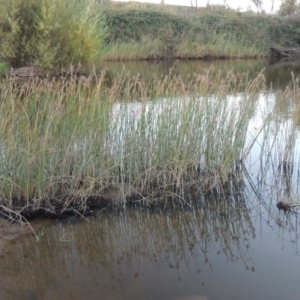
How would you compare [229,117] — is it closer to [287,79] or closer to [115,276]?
[115,276]

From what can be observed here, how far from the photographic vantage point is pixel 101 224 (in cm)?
349

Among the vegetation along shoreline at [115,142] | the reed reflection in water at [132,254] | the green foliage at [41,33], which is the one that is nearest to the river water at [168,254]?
the reed reflection in water at [132,254]

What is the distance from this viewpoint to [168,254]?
122 inches

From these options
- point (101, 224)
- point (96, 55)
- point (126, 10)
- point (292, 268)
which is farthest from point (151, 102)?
point (126, 10)

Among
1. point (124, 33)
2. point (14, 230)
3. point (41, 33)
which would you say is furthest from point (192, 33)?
point (14, 230)

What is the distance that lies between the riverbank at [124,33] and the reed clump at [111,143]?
8.37 metres

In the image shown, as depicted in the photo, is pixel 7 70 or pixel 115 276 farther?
pixel 7 70

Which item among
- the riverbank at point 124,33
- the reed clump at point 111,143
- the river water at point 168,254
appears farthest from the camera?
the riverbank at point 124,33

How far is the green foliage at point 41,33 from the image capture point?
11609 mm

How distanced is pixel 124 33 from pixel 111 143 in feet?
59.7

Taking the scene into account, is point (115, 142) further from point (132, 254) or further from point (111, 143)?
point (132, 254)

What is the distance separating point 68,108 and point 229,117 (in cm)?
160

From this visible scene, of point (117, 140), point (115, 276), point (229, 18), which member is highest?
point (229, 18)

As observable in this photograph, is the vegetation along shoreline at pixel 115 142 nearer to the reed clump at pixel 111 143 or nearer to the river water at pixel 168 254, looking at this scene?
the reed clump at pixel 111 143
